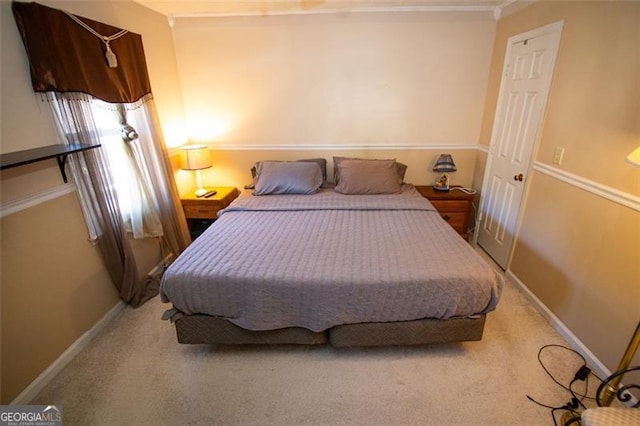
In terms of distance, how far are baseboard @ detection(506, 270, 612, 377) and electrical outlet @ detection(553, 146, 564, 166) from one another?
3.30 ft

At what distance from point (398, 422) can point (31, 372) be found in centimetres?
200

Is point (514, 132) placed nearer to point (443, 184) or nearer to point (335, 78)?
point (443, 184)

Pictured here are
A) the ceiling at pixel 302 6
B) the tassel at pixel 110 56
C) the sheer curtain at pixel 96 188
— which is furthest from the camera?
the ceiling at pixel 302 6

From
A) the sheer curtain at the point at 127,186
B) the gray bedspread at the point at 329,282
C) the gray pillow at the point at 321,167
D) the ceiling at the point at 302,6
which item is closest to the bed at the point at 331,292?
the gray bedspread at the point at 329,282

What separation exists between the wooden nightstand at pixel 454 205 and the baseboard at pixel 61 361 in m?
2.95

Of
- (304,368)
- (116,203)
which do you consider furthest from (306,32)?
(304,368)

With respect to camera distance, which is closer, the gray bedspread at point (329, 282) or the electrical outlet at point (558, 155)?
the gray bedspread at point (329, 282)

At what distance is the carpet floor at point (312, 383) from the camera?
150 centimetres

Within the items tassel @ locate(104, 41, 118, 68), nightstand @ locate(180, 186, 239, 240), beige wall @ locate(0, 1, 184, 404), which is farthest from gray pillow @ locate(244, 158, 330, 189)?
beige wall @ locate(0, 1, 184, 404)

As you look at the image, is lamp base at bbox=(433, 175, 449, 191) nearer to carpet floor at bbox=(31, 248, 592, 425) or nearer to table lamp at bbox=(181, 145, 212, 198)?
carpet floor at bbox=(31, 248, 592, 425)

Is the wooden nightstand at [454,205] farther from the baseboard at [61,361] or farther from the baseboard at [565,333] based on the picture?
the baseboard at [61,361]

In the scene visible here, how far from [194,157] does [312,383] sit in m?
2.37

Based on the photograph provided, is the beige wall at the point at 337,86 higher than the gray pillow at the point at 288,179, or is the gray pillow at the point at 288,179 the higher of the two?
the beige wall at the point at 337,86

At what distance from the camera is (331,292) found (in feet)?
5.32
